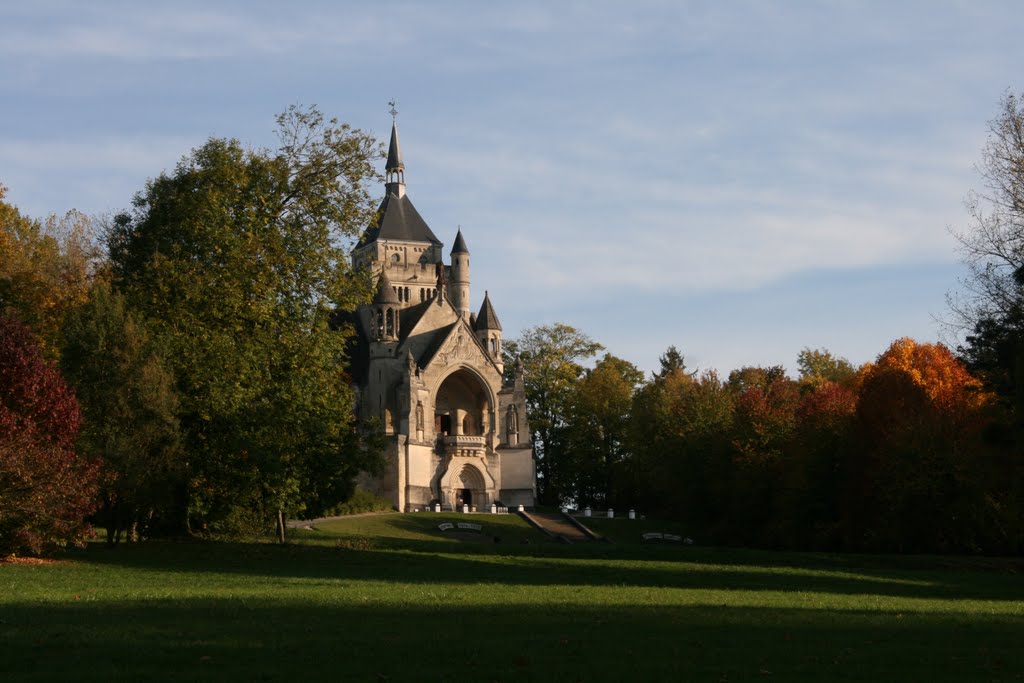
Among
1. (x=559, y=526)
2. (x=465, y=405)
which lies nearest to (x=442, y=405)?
(x=465, y=405)

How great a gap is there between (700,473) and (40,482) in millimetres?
44021

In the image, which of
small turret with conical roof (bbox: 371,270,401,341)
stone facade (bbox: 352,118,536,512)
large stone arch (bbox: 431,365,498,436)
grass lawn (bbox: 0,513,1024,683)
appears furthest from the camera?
large stone arch (bbox: 431,365,498,436)

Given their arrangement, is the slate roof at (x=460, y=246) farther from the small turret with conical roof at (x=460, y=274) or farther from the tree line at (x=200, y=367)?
the tree line at (x=200, y=367)

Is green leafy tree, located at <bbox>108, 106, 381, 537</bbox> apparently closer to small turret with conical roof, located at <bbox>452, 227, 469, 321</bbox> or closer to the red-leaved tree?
the red-leaved tree

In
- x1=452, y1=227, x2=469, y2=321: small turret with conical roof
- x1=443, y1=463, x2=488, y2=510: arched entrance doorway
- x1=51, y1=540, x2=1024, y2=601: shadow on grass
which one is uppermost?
x1=452, y1=227, x2=469, y2=321: small turret with conical roof

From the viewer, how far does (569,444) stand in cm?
9131

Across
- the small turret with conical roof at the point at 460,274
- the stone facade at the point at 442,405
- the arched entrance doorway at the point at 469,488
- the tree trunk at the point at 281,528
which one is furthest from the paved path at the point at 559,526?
the tree trunk at the point at 281,528

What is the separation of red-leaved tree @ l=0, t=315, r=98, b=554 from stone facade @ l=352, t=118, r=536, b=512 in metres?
47.7

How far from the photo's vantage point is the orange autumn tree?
4934cm

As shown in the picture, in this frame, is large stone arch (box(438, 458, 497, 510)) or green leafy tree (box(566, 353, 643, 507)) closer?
large stone arch (box(438, 458, 497, 510))

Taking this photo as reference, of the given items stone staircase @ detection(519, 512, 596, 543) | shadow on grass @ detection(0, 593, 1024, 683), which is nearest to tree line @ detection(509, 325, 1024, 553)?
stone staircase @ detection(519, 512, 596, 543)

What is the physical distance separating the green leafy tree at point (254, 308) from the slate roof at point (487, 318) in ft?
150

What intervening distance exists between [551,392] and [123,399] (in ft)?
204

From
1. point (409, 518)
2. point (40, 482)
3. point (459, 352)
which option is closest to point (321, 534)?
point (409, 518)
